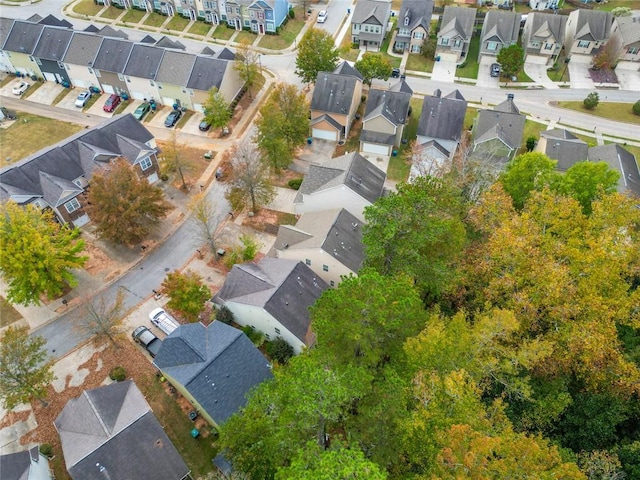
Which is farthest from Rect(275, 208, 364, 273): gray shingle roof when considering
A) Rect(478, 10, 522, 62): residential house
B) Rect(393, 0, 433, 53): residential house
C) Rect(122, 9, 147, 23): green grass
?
Rect(122, 9, 147, 23): green grass

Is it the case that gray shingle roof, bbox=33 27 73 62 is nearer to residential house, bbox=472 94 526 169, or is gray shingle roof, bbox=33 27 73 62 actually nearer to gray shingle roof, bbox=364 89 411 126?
gray shingle roof, bbox=364 89 411 126

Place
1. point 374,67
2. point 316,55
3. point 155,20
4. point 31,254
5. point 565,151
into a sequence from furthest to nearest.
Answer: point 155,20, point 374,67, point 316,55, point 565,151, point 31,254

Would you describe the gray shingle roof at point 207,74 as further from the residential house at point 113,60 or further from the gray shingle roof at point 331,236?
the gray shingle roof at point 331,236

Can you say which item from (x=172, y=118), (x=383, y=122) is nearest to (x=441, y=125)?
(x=383, y=122)

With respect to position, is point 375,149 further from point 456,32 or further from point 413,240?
point 456,32

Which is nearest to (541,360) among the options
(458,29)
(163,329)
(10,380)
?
(163,329)

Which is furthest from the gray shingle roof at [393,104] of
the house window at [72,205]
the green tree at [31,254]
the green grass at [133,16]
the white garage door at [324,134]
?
the green grass at [133,16]
